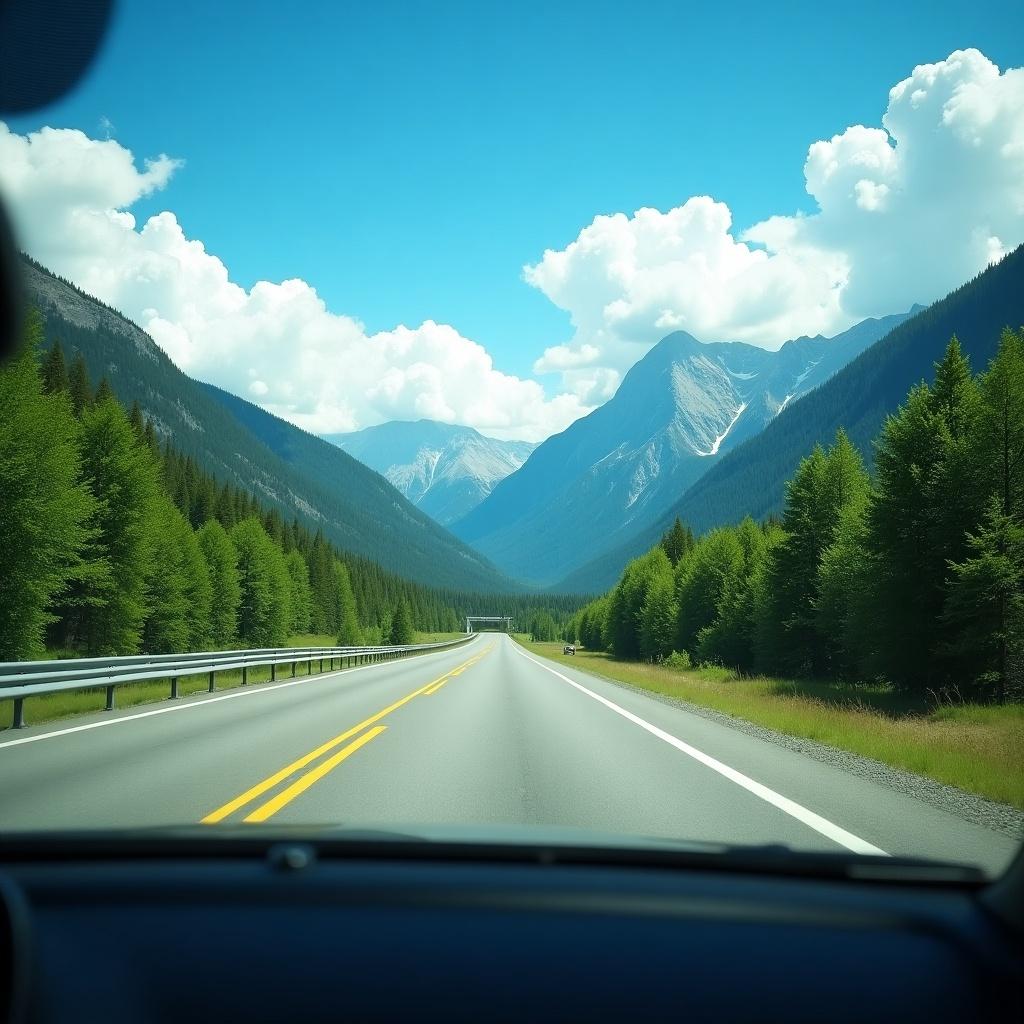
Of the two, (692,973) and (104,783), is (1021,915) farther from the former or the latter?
(104,783)

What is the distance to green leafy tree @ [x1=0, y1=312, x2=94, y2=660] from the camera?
33250mm

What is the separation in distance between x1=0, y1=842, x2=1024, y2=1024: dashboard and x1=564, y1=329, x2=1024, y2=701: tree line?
74.3ft

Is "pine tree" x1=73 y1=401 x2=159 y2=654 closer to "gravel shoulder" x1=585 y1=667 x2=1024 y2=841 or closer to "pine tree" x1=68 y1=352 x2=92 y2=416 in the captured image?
"pine tree" x1=68 y1=352 x2=92 y2=416

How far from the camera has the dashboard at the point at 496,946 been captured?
88.0 inches

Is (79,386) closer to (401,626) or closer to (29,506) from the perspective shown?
(29,506)

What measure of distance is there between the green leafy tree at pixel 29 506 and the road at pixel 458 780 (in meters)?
21.3

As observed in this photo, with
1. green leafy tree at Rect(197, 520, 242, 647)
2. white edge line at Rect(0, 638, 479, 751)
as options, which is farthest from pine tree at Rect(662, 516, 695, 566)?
white edge line at Rect(0, 638, 479, 751)

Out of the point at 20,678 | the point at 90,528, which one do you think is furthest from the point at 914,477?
the point at 90,528

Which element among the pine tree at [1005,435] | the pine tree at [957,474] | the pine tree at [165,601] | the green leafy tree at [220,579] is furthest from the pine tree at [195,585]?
the pine tree at [1005,435]

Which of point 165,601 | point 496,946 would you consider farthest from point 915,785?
point 165,601

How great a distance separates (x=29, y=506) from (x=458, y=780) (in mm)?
30550

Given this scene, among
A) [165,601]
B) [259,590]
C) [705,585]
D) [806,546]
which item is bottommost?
[165,601]

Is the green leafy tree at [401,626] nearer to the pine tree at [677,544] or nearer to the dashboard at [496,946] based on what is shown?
the pine tree at [677,544]

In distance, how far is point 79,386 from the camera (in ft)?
201
